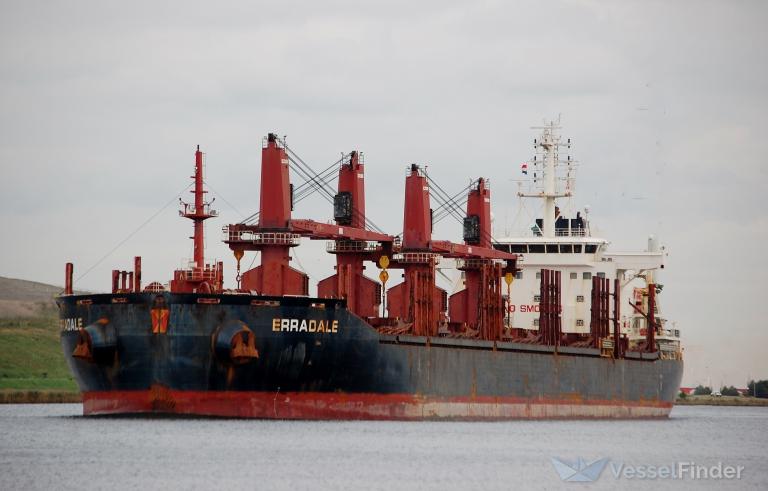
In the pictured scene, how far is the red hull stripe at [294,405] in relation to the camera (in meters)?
46.7

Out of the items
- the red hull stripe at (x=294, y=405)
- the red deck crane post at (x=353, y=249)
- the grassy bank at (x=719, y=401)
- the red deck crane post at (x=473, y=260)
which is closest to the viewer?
the red hull stripe at (x=294, y=405)

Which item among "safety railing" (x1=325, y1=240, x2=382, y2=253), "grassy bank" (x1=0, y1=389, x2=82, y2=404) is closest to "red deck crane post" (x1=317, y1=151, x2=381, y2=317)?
"safety railing" (x1=325, y1=240, x2=382, y2=253)

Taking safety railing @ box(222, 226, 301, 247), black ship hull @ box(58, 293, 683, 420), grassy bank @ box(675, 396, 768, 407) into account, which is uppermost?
safety railing @ box(222, 226, 301, 247)

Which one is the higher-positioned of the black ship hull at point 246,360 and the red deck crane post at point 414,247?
the red deck crane post at point 414,247

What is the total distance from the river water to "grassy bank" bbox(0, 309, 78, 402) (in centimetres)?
1880

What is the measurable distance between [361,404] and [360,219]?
32.4 ft

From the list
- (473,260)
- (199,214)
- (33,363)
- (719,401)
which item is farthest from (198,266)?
(719,401)

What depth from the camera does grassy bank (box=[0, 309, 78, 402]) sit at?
2842 inches

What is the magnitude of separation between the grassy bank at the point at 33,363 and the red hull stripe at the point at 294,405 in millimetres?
21880

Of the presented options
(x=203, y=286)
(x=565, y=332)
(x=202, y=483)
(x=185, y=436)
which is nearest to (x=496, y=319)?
(x=565, y=332)

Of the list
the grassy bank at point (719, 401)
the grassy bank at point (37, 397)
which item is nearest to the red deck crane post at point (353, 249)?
the grassy bank at point (37, 397)

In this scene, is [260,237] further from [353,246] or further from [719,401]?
[719,401]

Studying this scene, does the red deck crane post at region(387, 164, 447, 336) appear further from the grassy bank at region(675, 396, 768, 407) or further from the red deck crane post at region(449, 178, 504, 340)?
the grassy bank at region(675, 396, 768, 407)

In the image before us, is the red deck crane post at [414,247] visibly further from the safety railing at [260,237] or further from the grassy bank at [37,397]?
the grassy bank at [37,397]
